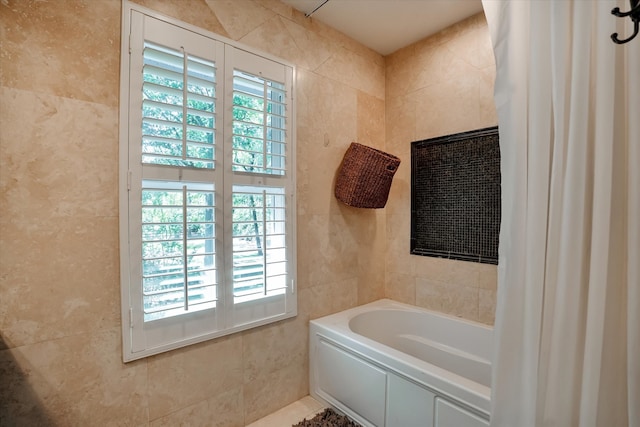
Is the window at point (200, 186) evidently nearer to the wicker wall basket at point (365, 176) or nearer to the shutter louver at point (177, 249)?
the shutter louver at point (177, 249)

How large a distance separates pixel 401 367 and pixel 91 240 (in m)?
1.58

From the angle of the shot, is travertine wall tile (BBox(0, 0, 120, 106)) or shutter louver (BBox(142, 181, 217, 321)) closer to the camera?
travertine wall tile (BBox(0, 0, 120, 106))

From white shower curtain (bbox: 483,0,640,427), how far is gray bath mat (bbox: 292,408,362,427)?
997 mm

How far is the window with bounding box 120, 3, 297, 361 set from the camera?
1.41 meters

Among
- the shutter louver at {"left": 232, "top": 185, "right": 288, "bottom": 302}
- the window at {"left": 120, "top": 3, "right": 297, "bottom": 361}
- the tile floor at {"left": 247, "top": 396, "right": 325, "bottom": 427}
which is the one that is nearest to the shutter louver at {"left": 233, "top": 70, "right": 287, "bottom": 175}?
the window at {"left": 120, "top": 3, "right": 297, "bottom": 361}

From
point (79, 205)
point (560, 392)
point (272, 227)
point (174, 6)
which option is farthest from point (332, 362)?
point (174, 6)

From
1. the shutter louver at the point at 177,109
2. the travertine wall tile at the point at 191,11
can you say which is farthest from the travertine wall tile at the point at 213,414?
the travertine wall tile at the point at 191,11

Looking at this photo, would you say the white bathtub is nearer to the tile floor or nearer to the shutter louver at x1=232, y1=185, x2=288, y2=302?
the tile floor

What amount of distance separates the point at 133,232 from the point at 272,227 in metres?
0.74

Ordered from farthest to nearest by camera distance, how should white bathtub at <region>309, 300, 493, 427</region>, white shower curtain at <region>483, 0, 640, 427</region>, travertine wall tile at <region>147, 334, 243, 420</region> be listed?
travertine wall tile at <region>147, 334, 243, 420</region>, white bathtub at <region>309, 300, 493, 427</region>, white shower curtain at <region>483, 0, 640, 427</region>

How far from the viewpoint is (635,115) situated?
0.82 meters

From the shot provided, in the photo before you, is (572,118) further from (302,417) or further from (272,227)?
(302,417)

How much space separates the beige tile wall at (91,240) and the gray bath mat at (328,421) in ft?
0.75

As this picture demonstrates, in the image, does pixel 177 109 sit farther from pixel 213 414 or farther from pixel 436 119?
pixel 436 119
